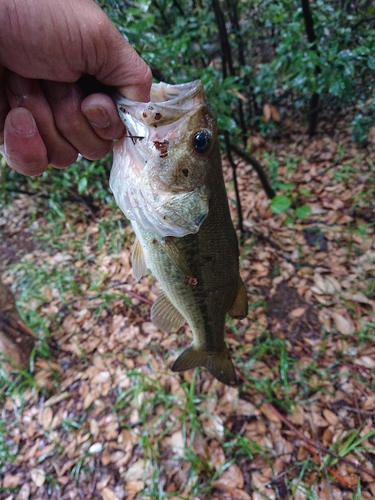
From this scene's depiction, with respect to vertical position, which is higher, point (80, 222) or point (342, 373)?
point (80, 222)

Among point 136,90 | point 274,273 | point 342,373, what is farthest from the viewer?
point 274,273

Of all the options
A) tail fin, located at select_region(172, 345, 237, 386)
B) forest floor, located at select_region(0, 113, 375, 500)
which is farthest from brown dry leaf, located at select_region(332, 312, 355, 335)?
tail fin, located at select_region(172, 345, 237, 386)

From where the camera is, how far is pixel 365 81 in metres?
3.79

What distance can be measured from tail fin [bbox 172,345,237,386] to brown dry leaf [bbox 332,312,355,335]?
127 centimetres

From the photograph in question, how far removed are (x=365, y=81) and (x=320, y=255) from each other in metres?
2.27

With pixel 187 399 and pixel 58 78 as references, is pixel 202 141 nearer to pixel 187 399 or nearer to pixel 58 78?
pixel 58 78

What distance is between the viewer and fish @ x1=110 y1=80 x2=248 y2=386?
3.79ft

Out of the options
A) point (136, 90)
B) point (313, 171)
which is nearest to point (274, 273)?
point (313, 171)

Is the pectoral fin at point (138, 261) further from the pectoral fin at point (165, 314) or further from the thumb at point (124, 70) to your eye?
the thumb at point (124, 70)

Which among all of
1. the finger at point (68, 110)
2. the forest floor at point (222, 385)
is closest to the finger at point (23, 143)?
the finger at point (68, 110)

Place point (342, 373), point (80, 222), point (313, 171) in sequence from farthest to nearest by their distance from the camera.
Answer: point (80, 222) → point (313, 171) → point (342, 373)

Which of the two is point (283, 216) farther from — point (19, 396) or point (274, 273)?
point (19, 396)

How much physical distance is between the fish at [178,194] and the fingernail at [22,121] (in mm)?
350

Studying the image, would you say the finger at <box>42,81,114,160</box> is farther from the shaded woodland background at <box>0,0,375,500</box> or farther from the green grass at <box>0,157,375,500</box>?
the green grass at <box>0,157,375,500</box>
